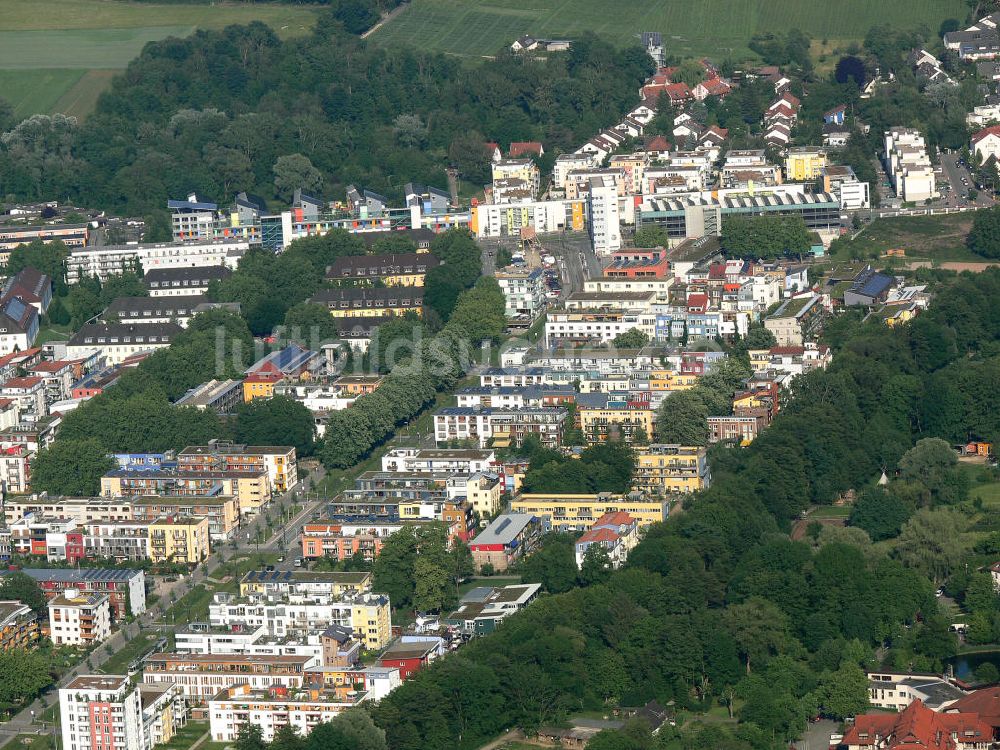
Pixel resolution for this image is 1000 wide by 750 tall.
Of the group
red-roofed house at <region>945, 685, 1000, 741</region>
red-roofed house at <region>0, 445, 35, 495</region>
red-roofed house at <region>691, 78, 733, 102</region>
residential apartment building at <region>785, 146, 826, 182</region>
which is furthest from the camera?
red-roofed house at <region>691, 78, 733, 102</region>

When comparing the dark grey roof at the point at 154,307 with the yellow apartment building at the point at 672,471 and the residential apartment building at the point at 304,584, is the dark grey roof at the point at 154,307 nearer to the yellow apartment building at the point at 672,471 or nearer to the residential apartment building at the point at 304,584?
the yellow apartment building at the point at 672,471

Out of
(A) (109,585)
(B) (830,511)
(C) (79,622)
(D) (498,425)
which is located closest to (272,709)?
(C) (79,622)

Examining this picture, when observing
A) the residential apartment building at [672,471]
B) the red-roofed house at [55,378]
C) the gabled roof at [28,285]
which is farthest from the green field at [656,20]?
the residential apartment building at [672,471]

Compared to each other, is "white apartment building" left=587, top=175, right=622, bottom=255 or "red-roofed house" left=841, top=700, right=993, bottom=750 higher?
"white apartment building" left=587, top=175, right=622, bottom=255

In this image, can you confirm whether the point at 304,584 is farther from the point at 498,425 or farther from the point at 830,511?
the point at 830,511

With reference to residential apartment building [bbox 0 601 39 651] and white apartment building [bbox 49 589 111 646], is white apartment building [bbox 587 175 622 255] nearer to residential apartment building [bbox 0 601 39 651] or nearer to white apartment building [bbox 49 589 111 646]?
white apartment building [bbox 49 589 111 646]

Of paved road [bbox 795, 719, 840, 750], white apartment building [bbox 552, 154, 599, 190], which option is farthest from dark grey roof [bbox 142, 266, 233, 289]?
paved road [bbox 795, 719, 840, 750]

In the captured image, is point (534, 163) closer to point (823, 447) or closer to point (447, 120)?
point (447, 120)
